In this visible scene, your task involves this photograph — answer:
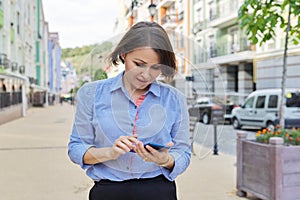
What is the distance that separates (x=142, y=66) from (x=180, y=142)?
0.85 ft

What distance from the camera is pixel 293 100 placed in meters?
10.1

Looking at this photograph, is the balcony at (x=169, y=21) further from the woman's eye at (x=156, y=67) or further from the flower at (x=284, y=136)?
the flower at (x=284, y=136)

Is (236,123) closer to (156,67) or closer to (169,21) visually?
(169,21)

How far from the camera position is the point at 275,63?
13641 millimetres

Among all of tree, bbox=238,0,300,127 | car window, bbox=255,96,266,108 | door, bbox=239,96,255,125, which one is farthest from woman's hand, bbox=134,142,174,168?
door, bbox=239,96,255,125

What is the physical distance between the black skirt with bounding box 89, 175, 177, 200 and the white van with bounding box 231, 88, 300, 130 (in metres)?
8.54

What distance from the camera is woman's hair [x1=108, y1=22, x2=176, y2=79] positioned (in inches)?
37.5

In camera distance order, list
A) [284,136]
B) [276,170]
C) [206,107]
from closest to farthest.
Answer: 1. [206,107]
2. [276,170]
3. [284,136]

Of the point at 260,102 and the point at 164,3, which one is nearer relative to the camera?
the point at 164,3

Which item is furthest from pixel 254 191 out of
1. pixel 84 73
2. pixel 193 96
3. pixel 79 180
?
pixel 84 73

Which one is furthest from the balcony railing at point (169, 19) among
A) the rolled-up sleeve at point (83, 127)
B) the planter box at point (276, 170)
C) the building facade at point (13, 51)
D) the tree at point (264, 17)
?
the building facade at point (13, 51)

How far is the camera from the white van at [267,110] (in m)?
10.1

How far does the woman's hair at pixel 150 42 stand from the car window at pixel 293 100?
32.0 feet

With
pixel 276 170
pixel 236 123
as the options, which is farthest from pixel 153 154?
pixel 236 123
